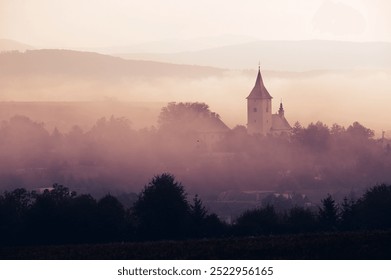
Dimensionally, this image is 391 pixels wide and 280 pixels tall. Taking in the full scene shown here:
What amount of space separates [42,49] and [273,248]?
140 metres

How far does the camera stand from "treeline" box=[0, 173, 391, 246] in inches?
3415

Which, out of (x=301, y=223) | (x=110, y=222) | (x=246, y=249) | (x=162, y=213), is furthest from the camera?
(x=301, y=223)

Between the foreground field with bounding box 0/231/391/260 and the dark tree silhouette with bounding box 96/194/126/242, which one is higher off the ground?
the dark tree silhouette with bounding box 96/194/126/242

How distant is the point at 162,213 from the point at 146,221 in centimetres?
362

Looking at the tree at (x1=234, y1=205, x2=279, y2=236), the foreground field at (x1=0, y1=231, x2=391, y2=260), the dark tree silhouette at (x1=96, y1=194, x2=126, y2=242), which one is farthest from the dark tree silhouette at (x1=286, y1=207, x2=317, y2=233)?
the foreground field at (x1=0, y1=231, x2=391, y2=260)

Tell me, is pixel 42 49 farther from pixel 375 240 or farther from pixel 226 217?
pixel 375 240

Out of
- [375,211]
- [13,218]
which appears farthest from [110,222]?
[375,211]

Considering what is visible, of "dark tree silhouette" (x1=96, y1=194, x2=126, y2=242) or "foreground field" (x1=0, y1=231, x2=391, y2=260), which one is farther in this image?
"dark tree silhouette" (x1=96, y1=194, x2=126, y2=242)

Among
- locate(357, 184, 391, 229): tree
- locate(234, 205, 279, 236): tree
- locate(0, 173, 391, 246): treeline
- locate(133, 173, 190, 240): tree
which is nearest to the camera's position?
locate(0, 173, 391, 246): treeline

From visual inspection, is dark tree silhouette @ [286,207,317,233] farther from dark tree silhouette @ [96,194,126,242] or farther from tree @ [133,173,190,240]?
dark tree silhouette @ [96,194,126,242]

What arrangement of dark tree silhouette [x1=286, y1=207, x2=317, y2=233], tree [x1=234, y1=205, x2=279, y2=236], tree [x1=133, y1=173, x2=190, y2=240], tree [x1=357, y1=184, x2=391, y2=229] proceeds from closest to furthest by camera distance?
tree [x1=133, y1=173, x2=190, y2=240], dark tree silhouette [x1=286, y1=207, x2=317, y2=233], tree [x1=234, y1=205, x2=279, y2=236], tree [x1=357, y1=184, x2=391, y2=229]

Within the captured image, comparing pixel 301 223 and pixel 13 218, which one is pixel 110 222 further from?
pixel 301 223

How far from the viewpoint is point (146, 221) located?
3595 inches

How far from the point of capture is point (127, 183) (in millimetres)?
197375
